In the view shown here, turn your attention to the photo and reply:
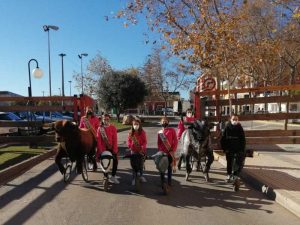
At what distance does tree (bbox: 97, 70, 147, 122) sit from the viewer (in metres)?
55.2

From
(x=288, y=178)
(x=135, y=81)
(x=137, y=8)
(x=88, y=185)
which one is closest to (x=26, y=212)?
(x=88, y=185)

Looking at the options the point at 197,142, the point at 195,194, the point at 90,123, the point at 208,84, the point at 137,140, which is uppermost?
the point at 208,84

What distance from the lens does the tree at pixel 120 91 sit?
181ft

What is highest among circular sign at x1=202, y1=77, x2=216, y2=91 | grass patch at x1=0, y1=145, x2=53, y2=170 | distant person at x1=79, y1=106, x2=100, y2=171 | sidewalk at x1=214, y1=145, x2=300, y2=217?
circular sign at x1=202, y1=77, x2=216, y2=91

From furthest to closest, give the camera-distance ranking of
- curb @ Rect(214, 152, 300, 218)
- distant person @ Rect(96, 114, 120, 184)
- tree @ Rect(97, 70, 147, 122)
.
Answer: tree @ Rect(97, 70, 147, 122) → distant person @ Rect(96, 114, 120, 184) → curb @ Rect(214, 152, 300, 218)

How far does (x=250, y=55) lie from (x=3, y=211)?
14815 mm

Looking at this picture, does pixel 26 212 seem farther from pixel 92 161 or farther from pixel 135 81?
pixel 135 81

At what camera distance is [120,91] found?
5500 centimetres

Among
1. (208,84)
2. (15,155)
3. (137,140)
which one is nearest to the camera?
(137,140)

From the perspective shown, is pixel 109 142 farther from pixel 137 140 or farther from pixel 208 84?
pixel 208 84

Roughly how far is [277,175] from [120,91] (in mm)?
44846

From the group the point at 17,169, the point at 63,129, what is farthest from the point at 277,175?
the point at 17,169

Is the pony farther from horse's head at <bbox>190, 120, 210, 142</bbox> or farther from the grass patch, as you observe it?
the grass patch

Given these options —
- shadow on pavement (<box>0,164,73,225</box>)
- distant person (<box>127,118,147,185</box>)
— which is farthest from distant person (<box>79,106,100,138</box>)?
distant person (<box>127,118,147,185</box>)
